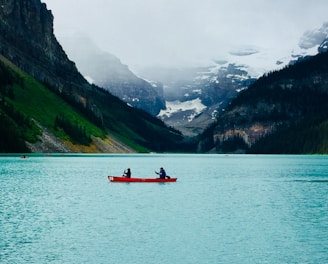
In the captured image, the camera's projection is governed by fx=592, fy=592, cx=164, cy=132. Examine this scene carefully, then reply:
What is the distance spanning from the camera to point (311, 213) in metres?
74.7

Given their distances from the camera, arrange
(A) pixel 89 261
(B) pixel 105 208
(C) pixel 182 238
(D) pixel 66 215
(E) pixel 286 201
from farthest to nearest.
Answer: (E) pixel 286 201
(B) pixel 105 208
(D) pixel 66 215
(C) pixel 182 238
(A) pixel 89 261

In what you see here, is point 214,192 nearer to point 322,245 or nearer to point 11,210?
point 11,210

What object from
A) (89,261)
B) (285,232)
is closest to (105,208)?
(285,232)

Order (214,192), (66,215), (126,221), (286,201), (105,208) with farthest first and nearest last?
(214,192), (286,201), (105,208), (66,215), (126,221)

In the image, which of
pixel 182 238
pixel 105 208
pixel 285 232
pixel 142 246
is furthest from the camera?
pixel 105 208

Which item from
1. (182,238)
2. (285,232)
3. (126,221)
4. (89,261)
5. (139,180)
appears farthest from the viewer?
(139,180)

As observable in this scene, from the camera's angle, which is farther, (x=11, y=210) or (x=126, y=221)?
(x=11, y=210)

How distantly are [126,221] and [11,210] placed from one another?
16.3 metres

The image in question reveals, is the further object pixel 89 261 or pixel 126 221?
pixel 126 221

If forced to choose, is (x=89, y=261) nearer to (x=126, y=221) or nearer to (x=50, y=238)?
(x=50, y=238)

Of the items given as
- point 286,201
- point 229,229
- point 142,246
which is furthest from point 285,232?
point 286,201

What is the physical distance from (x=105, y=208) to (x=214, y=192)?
30.8 metres

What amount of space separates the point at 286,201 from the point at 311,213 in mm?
14689

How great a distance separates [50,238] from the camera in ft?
184
